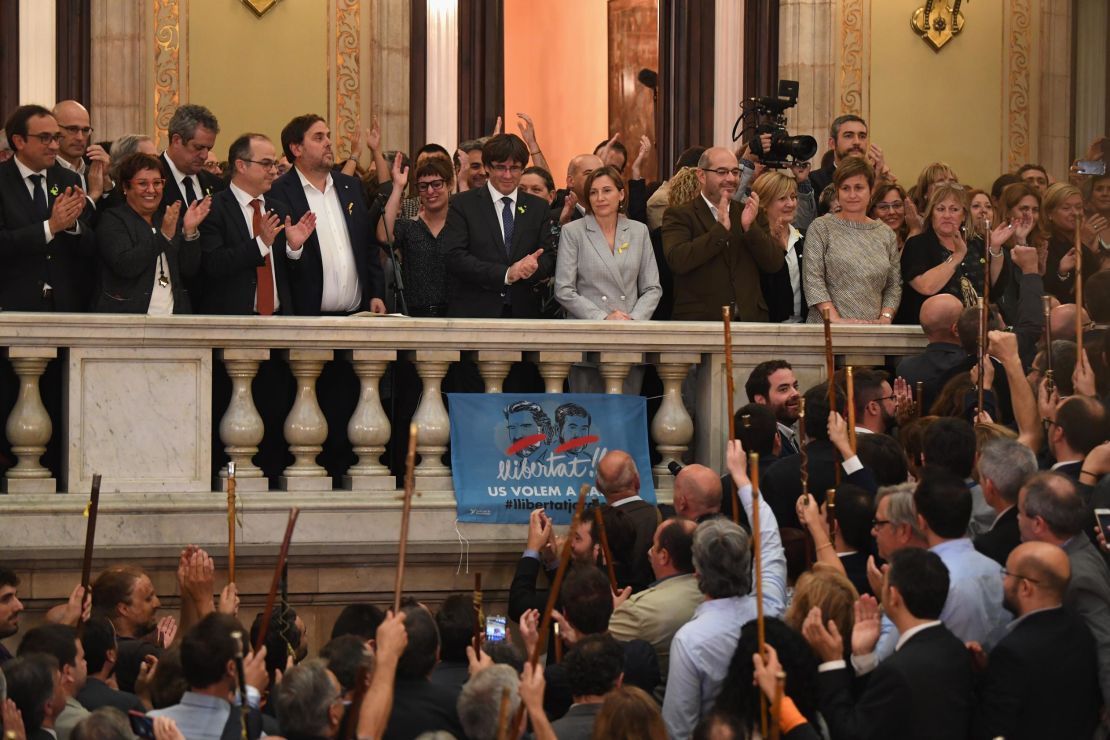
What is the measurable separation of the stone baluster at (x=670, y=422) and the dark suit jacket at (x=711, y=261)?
658 mm

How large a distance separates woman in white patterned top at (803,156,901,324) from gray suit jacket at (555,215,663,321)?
0.69 metres

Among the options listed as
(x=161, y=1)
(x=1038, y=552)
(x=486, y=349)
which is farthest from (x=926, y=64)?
(x=1038, y=552)

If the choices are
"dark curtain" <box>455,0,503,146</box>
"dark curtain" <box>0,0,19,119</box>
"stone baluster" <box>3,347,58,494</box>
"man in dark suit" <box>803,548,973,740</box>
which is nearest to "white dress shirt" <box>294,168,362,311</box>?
"stone baluster" <box>3,347,58,494</box>

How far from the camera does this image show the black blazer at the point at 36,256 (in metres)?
6.78

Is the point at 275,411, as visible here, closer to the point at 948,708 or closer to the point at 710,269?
the point at 710,269

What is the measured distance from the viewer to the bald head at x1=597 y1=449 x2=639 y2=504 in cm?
638

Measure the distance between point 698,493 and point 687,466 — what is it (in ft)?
1.16

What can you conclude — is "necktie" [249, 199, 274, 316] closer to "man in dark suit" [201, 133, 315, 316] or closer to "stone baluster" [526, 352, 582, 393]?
"man in dark suit" [201, 133, 315, 316]

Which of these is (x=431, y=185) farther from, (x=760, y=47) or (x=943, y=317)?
(x=760, y=47)

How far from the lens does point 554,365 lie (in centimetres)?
691

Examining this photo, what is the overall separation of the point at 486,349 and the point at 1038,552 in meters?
2.58

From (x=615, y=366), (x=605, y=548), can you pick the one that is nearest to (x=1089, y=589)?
(x=605, y=548)

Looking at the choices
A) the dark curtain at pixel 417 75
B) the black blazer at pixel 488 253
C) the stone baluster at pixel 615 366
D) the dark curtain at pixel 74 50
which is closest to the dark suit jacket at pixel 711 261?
the black blazer at pixel 488 253

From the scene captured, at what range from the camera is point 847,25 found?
12.7 metres
